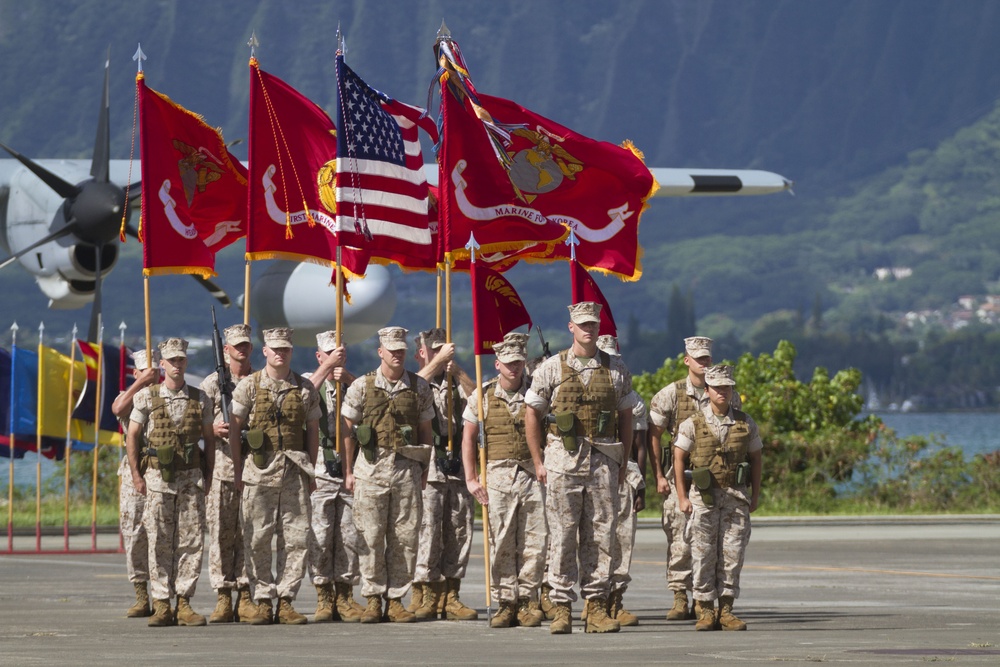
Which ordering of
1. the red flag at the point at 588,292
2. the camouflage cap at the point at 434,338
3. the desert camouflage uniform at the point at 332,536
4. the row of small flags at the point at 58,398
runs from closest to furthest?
the desert camouflage uniform at the point at 332,536
the red flag at the point at 588,292
the camouflage cap at the point at 434,338
the row of small flags at the point at 58,398

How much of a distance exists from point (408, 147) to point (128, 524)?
348 centimetres

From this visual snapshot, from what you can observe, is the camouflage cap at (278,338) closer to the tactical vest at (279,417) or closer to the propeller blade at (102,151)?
the tactical vest at (279,417)

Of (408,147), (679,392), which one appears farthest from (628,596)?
(408,147)

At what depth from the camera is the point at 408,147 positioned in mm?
14086

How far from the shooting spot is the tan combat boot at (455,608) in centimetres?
1257

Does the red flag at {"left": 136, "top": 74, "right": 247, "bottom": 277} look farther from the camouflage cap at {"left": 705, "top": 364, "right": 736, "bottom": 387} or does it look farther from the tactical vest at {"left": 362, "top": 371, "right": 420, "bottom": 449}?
the camouflage cap at {"left": 705, "top": 364, "right": 736, "bottom": 387}

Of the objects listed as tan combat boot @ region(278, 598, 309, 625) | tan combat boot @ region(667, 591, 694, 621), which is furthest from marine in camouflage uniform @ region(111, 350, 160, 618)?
tan combat boot @ region(667, 591, 694, 621)

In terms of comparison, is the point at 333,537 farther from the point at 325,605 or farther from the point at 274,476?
the point at 274,476

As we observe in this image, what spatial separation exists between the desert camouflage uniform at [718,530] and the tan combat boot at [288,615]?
8.50 ft

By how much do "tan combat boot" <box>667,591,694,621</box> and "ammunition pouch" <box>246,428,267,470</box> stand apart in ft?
9.53

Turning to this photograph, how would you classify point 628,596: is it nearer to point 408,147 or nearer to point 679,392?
point 679,392

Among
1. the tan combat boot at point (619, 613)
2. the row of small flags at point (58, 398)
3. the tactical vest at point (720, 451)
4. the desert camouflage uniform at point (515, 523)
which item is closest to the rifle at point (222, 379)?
the desert camouflage uniform at point (515, 523)

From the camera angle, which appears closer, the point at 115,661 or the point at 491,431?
the point at 115,661

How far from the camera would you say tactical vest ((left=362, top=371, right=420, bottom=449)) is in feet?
40.6
